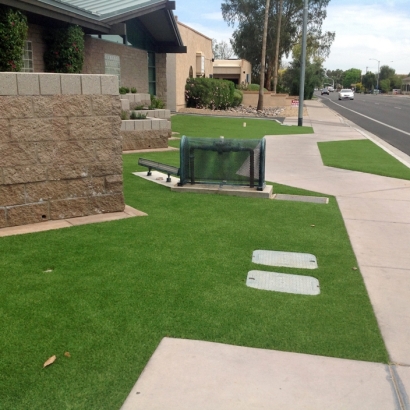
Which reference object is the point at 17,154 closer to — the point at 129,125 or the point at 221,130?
the point at 129,125

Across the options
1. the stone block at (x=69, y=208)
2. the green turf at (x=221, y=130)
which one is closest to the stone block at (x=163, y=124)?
the green turf at (x=221, y=130)

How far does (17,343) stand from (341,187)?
7.31 meters

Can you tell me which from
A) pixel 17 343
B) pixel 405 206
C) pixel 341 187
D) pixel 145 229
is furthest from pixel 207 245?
pixel 341 187

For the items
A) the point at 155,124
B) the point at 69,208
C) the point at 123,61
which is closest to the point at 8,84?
the point at 69,208

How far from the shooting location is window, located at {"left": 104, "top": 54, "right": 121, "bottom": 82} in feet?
61.3

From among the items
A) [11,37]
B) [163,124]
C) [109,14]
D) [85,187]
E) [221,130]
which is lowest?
[221,130]

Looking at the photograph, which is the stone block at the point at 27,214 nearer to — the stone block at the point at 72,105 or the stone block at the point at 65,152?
the stone block at the point at 65,152

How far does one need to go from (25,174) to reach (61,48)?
9.98m

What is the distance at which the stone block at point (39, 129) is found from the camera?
5.90 m

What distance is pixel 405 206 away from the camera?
815 cm

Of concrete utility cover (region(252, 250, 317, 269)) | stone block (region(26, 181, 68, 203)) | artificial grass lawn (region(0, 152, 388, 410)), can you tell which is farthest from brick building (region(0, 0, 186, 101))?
concrete utility cover (region(252, 250, 317, 269))

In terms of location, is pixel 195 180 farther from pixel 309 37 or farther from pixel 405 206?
pixel 309 37

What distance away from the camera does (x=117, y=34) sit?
17250 millimetres

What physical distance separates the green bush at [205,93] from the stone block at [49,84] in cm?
2821
